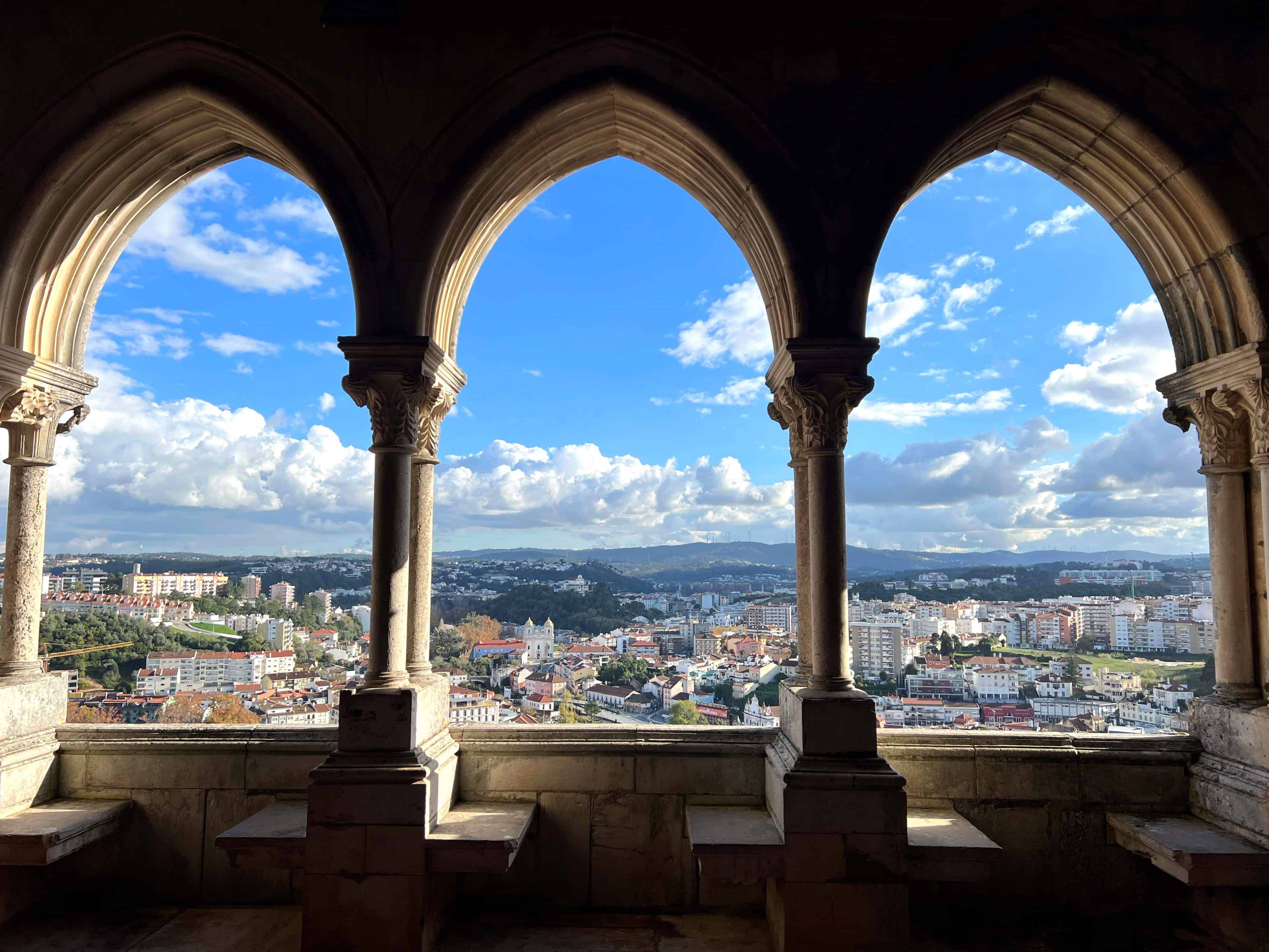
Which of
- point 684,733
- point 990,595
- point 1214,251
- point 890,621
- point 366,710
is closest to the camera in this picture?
point 366,710

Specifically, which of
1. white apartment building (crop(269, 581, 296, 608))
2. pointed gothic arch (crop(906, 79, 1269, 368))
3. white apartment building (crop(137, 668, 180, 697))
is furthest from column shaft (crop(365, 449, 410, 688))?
pointed gothic arch (crop(906, 79, 1269, 368))

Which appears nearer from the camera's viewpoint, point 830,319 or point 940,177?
point 830,319

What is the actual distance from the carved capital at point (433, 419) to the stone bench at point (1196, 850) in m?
4.37

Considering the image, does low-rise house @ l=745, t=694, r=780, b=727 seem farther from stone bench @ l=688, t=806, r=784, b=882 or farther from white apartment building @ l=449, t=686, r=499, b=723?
white apartment building @ l=449, t=686, r=499, b=723

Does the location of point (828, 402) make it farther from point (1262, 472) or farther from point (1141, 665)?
point (1141, 665)

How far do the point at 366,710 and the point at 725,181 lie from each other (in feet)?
11.4

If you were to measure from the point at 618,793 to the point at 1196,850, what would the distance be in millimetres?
2848

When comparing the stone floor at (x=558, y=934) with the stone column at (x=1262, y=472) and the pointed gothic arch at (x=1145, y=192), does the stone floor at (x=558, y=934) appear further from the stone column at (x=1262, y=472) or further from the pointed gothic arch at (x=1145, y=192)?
the pointed gothic arch at (x=1145, y=192)

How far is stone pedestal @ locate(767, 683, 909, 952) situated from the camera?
3.40 meters

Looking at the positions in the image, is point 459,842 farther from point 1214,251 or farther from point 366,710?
point 1214,251

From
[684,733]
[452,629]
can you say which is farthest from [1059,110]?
[452,629]

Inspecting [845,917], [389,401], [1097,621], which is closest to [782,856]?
[845,917]

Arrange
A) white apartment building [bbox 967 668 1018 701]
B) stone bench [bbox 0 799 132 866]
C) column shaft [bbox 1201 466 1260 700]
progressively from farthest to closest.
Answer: white apartment building [bbox 967 668 1018 701] → column shaft [bbox 1201 466 1260 700] → stone bench [bbox 0 799 132 866]

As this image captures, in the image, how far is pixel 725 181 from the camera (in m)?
4.07
